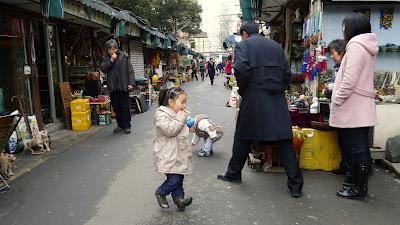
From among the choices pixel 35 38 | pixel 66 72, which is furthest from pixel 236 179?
pixel 66 72

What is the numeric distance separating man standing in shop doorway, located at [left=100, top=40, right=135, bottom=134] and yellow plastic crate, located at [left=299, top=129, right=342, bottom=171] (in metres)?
4.50

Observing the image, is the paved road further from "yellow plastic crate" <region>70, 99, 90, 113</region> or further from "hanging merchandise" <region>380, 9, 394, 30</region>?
"hanging merchandise" <region>380, 9, 394, 30</region>

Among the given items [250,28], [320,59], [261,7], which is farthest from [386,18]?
[250,28]

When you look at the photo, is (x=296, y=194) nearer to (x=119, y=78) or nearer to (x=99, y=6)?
(x=119, y=78)

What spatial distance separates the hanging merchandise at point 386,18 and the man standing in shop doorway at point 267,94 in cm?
476

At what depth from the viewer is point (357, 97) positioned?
14.9 ft

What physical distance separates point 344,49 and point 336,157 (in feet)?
5.20

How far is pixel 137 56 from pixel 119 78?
1125cm

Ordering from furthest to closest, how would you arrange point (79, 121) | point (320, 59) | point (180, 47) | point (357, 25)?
point (180, 47) < point (79, 121) < point (320, 59) < point (357, 25)

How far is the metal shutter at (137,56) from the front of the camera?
60.5 feet

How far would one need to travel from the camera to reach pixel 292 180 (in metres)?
4.71

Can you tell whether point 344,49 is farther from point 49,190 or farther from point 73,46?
point 73,46

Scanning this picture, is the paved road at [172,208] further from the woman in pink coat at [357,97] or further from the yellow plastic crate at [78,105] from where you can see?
the yellow plastic crate at [78,105]

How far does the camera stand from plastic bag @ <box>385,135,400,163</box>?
5727mm
